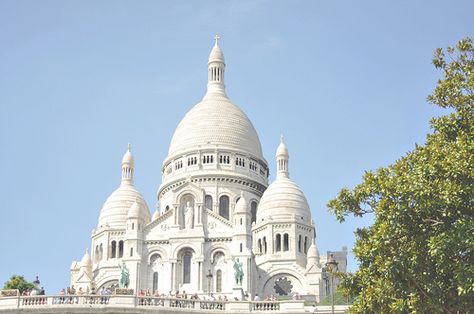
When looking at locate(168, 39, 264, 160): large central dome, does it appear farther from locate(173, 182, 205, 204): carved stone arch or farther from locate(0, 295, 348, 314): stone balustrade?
locate(0, 295, 348, 314): stone balustrade

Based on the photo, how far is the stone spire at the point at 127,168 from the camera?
123062mm

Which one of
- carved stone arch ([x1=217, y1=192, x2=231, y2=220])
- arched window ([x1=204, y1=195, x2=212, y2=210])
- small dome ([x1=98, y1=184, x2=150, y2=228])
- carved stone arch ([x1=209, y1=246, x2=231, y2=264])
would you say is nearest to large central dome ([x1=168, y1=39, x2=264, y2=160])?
carved stone arch ([x1=217, y1=192, x2=231, y2=220])

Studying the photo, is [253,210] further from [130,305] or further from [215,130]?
[130,305]

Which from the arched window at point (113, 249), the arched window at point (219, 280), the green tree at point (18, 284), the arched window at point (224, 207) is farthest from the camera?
the arched window at point (224, 207)

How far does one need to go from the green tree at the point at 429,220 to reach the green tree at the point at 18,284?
4322 cm

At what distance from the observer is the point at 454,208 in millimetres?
36812

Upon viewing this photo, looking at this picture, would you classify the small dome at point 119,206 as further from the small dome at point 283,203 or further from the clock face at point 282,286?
the clock face at point 282,286

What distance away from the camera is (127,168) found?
124 metres

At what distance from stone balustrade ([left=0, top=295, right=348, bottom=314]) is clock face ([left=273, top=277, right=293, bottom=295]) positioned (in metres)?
55.7

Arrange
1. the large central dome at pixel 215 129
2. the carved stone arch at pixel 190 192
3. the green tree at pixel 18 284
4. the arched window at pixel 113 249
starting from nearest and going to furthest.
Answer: the green tree at pixel 18 284
the carved stone arch at pixel 190 192
the arched window at pixel 113 249
the large central dome at pixel 215 129

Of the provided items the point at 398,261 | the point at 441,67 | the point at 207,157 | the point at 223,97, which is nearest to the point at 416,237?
the point at 398,261

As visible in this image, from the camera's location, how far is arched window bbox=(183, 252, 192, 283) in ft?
344

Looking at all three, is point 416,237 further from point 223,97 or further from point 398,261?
point 223,97

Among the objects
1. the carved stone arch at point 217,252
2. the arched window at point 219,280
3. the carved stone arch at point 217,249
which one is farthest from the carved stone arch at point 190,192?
the arched window at point 219,280
